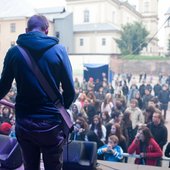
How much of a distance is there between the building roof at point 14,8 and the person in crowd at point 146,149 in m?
16.0

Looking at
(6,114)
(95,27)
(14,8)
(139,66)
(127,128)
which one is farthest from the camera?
(95,27)

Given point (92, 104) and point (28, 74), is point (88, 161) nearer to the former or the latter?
point (28, 74)

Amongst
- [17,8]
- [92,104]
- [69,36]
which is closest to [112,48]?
[69,36]

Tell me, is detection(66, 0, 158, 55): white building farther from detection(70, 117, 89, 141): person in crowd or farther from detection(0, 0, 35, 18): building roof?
detection(70, 117, 89, 141): person in crowd

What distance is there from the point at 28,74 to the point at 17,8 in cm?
1937

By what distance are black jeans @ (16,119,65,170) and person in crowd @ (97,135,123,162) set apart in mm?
1912

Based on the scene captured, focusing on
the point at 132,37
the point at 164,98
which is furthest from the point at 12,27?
the point at 164,98

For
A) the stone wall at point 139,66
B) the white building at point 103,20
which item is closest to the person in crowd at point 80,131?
the stone wall at point 139,66

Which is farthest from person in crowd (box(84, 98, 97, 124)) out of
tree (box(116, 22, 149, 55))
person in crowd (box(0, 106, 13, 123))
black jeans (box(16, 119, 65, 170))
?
tree (box(116, 22, 149, 55))

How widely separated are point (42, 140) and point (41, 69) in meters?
0.29

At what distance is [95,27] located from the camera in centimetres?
2981

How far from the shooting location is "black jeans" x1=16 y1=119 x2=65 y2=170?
1363 mm

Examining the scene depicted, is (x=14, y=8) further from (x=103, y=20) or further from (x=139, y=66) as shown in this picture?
(x=103, y=20)

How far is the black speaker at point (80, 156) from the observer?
7.27ft
